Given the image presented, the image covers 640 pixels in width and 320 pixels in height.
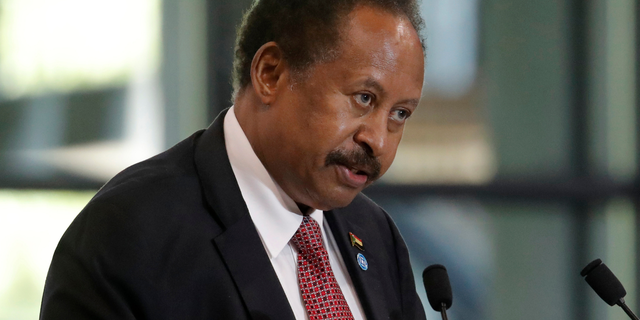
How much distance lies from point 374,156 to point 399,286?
0.45 meters

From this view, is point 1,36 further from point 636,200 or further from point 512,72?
point 636,200

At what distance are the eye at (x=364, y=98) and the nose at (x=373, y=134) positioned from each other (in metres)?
0.03

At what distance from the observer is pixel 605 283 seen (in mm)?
1526

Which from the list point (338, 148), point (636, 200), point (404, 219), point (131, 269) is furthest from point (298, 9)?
point (636, 200)

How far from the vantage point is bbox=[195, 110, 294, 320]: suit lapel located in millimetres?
1418

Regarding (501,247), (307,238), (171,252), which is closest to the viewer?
(171,252)

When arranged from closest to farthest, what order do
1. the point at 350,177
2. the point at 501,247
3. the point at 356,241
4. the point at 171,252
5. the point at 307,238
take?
the point at 171,252
the point at 350,177
the point at 307,238
the point at 356,241
the point at 501,247

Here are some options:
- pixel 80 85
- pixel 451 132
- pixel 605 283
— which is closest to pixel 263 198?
pixel 605 283

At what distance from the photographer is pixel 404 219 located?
4.24 meters

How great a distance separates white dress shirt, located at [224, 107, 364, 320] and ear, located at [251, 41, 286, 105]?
0.35 feet

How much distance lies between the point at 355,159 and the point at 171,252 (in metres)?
0.39

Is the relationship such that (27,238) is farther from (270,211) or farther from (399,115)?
(399,115)

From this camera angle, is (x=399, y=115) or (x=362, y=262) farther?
(x=362, y=262)

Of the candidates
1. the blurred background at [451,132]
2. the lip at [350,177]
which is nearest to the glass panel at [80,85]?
the blurred background at [451,132]
